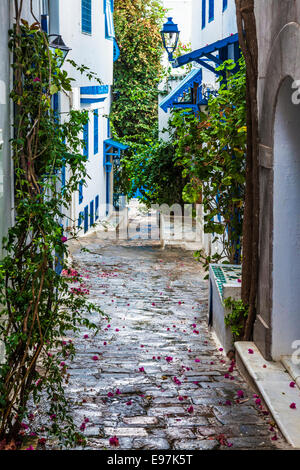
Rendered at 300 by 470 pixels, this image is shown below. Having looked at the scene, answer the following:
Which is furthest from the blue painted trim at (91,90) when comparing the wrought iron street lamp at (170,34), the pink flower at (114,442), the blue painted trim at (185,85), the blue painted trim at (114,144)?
the pink flower at (114,442)

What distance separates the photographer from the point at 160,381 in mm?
7562

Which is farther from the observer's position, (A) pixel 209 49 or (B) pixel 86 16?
(B) pixel 86 16

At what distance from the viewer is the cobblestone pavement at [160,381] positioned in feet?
19.4

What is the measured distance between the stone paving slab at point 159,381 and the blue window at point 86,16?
6.30 meters

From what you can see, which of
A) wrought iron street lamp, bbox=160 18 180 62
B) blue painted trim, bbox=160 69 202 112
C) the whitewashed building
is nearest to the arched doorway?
the whitewashed building

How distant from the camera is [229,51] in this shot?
47.4 ft

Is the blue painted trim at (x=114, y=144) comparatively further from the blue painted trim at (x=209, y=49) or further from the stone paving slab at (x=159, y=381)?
the stone paving slab at (x=159, y=381)

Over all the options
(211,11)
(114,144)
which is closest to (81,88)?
(211,11)

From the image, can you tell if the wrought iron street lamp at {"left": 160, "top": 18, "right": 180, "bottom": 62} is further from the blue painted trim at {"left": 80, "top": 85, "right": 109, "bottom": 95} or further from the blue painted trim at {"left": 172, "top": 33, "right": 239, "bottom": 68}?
the blue painted trim at {"left": 172, "top": 33, "right": 239, "bottom": 68}

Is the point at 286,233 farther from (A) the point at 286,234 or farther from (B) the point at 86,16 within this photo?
(B) the point at 86,16

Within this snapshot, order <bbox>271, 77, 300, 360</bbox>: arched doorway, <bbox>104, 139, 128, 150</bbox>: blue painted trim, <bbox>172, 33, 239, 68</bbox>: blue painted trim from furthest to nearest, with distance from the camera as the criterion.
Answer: <bbox>104, 139, 128, 150</bbox>: blue painted trim, <bbox>172, 33, 239, 68</bbox>: blue painted trim, <bbox>271, 77, 300, 360</bbox>: arched doorway

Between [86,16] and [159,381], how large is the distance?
37.2 feet

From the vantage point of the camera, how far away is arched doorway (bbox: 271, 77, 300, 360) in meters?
7.28
